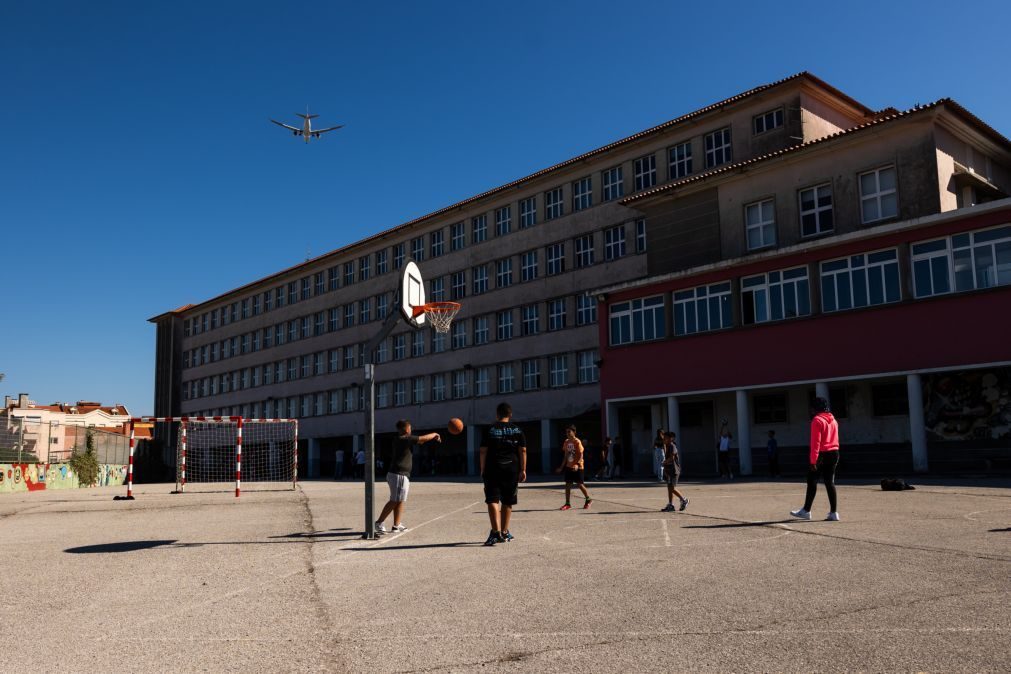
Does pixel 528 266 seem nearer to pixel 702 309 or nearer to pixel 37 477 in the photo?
pixel 702 309

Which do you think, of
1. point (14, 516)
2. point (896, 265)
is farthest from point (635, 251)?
point (14, 516)

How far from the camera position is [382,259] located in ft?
201

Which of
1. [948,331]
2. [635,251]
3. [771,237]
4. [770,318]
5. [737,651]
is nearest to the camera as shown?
[737,651]

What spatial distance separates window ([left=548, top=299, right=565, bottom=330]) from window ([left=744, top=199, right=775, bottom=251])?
15861mm

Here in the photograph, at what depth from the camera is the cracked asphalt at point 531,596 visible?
17.7ft

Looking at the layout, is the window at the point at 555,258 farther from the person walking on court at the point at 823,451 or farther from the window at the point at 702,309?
the person walking on court at the point at 823,451

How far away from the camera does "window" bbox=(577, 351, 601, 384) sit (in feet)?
146

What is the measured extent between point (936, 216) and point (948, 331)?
326 cm

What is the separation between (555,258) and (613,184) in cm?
516

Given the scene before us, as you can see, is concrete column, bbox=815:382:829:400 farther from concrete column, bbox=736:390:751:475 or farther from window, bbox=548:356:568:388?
window, bbox=548:356:568:388

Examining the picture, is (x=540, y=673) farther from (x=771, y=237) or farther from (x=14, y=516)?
(x=771, y=237)

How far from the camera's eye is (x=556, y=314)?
4744 centimetres

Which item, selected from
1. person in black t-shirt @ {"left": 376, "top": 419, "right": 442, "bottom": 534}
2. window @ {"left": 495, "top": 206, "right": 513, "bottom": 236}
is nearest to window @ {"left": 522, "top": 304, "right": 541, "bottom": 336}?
window @ {"left": 495, "top": 206, "right": 513, "bottom": 236}

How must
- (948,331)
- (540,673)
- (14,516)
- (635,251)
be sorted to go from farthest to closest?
(635,251)
(948,331)
(14,516)
(540,673)
